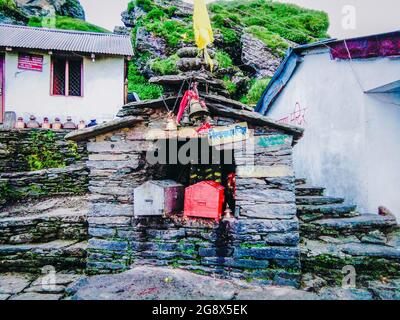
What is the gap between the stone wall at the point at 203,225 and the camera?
3916 millimetres

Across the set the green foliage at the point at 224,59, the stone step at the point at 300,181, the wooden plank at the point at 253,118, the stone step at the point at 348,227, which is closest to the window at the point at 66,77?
the green foliage at the point at 224,59

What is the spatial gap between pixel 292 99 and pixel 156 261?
19.8 feet

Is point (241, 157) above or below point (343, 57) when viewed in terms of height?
below

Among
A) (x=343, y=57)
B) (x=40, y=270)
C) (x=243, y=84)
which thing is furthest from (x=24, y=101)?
(x=343, y=57)

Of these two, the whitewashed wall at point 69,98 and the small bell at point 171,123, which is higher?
the whitewashed wall at point 69,98

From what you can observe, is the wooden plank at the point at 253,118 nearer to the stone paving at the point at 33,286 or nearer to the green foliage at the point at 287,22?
the stone paving at the point at 33,286

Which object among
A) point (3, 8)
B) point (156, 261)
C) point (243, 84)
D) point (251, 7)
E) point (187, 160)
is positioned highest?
point (251, 7)

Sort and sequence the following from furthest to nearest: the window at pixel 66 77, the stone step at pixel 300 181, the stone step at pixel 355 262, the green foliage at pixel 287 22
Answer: the green foliage at pixel 287 22 < the window at pixel 66 77 < the stone step at pixel 300 181 < the stone step at pixel 355 262

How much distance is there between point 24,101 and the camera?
11172 mm

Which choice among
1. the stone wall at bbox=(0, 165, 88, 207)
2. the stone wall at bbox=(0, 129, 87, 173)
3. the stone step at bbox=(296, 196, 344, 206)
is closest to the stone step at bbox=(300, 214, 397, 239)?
the stone step at bbox=(296, 196, 344, 206)

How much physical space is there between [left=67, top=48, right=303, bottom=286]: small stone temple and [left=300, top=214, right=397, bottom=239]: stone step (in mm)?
1111

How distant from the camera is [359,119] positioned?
538 cm

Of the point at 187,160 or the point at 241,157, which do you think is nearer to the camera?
the point at 241,157
